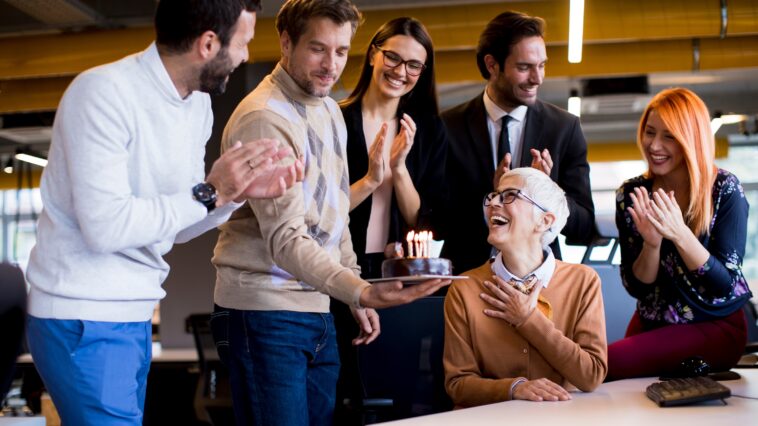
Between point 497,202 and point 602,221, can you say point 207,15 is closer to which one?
point 497,202

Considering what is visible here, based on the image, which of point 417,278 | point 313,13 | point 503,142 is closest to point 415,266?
point 417,278

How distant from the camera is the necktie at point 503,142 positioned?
3402 millimetres

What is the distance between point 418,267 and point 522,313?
51cm

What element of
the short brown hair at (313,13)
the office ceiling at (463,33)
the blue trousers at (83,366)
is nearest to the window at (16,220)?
the office ceiling at (463,33)

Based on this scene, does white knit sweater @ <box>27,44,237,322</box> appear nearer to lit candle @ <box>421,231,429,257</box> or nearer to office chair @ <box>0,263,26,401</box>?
office chair @ <box>0,263,26,401</box>

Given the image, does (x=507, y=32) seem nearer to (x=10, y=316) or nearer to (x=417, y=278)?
(x=417, y=278)

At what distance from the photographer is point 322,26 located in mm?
2512

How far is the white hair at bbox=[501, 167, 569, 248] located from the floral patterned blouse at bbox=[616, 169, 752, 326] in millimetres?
496

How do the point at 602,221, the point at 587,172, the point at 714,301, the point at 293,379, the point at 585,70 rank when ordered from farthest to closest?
the point at 585,70 → the point at 602,221 → the point at 587,172 → the point at 714,301 → the point at 293,379

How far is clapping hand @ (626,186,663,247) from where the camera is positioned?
2900 millimetres

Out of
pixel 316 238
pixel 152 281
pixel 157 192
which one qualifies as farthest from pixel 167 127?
pixel 316 238

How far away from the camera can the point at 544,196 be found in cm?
272

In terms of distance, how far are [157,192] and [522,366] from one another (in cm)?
115

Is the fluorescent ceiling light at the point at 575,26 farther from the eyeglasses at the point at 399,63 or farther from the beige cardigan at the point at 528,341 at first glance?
the beige cardigan at the point at 528,341
